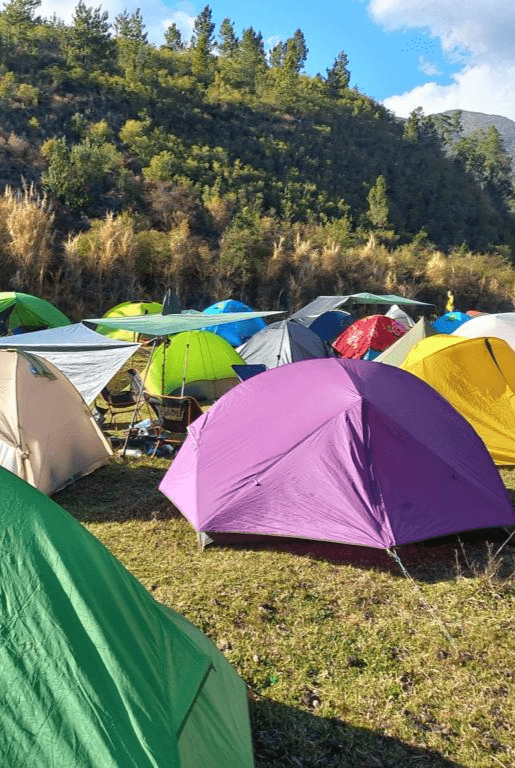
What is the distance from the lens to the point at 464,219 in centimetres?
3847

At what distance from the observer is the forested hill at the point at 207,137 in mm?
25578

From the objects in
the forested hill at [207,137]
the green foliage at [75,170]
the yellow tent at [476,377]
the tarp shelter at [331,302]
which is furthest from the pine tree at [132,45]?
the yellow tent at [476,377]

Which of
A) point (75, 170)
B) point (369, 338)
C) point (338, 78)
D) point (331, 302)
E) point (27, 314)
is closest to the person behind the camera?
point (369, 338)

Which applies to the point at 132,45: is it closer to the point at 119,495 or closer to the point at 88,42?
the point at 88,42

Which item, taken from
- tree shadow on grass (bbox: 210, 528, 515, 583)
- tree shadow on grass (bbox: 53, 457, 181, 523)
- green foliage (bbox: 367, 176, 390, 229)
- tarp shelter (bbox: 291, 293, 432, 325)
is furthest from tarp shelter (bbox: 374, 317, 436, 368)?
green foliage (bbox: 367, 176, 390, 229)

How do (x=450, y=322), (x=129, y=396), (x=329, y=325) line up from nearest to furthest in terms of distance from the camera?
1. (x=129, y=396)
2. (x=450, y=322)
3. (x=329, y=325)

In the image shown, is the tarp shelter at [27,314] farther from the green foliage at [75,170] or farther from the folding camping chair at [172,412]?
the green foliage at [75,170]

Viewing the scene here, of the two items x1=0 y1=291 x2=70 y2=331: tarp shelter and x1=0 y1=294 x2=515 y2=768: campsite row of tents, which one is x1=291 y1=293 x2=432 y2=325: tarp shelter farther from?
x1=0 y1=291 x2=70 y2=331: tarp shelter

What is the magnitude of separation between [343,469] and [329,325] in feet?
40.1

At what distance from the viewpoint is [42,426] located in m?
5.86

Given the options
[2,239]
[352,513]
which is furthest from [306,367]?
[2,239]

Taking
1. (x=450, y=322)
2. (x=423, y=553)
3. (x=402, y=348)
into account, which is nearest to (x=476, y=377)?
(x=402, y=348)

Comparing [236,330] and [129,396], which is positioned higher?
[236,330]

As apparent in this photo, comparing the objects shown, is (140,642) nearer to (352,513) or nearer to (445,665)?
(445,665)
